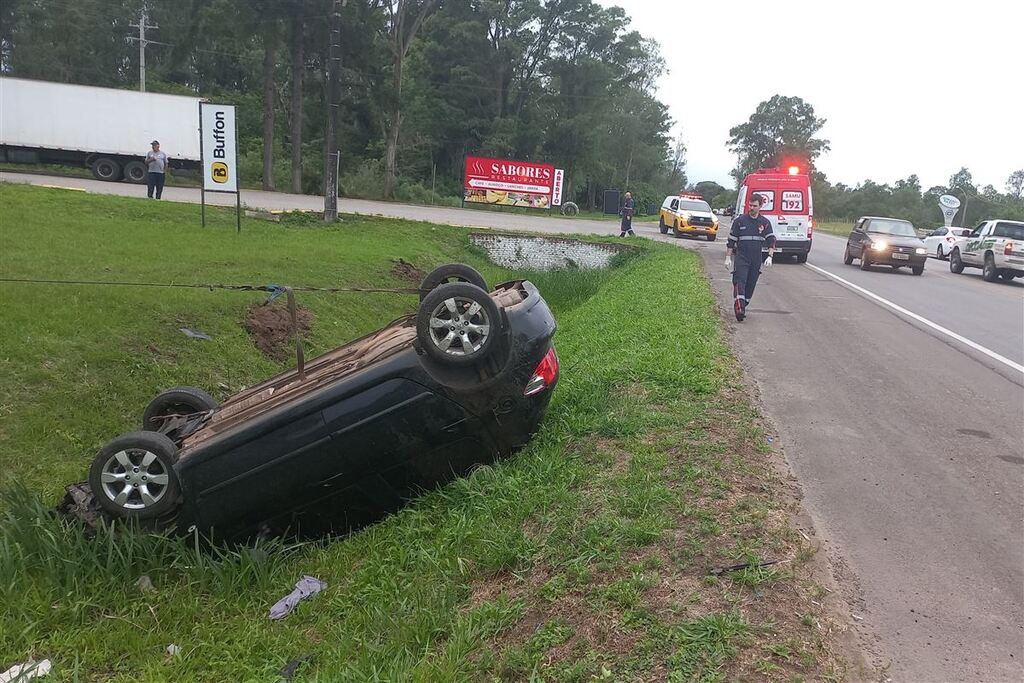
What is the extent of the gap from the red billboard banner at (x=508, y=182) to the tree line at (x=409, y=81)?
14.9 ft

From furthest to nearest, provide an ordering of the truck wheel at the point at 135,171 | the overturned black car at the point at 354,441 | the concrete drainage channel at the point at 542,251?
the truck wheel at the point at 135,171
the concrete drainage channel at the point at 542,251
the overturned black car at the point at 354,441

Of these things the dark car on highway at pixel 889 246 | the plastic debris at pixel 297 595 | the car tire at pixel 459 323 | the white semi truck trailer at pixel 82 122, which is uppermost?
the white semi truck trailer at pixel 82 122

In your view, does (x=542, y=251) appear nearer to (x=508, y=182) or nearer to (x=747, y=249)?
(x=747, y=249)

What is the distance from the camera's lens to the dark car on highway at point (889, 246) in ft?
62.9

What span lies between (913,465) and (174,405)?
5.31 meters

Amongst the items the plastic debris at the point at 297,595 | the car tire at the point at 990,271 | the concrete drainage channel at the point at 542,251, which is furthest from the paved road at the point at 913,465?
the concrete drainage channel at the point at 542,251

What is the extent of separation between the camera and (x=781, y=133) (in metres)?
110

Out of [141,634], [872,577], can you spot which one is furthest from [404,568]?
[872,577]

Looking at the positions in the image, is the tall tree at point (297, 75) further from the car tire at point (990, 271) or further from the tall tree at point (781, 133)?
the tall tree at point (781, 133)

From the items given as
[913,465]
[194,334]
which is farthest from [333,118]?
[913,465]

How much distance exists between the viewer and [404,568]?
383 cm

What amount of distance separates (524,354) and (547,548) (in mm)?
1243

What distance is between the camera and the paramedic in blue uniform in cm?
992

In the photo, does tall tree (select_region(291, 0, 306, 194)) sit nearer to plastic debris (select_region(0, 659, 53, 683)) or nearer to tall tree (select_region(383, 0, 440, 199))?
tall tree (select_region(383, 0, 440, 199))
